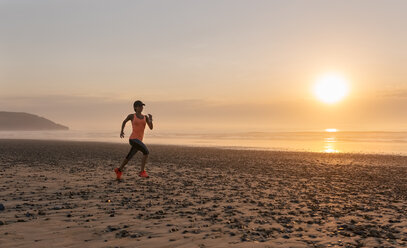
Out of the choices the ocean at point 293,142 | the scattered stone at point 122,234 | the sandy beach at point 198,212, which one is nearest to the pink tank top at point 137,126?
the sandy beach at point 198,212

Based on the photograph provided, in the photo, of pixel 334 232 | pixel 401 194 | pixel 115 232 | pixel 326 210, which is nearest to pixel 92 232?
pixel 115 232

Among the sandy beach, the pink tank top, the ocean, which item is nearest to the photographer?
the sandy beach

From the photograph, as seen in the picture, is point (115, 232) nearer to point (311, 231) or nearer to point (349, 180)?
point (311, 231)

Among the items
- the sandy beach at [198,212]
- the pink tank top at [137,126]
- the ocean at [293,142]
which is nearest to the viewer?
the sandy beach at [198,212]

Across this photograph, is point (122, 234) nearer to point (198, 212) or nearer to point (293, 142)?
point (198, 212)

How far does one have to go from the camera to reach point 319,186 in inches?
533

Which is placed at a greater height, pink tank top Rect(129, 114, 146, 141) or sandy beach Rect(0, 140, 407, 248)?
pink tank top Rect(129, 114, 146, 141)

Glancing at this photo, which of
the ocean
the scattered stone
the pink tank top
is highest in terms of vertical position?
the pink tank top

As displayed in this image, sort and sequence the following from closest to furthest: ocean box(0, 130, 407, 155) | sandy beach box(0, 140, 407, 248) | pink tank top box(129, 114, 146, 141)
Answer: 1. sandy beach box(0, 140, 407, 248)
2. pink tank top box(129, 114, 146, 141)
3. ocean box(0, 130, 407, 155)

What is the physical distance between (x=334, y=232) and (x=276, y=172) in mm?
10848

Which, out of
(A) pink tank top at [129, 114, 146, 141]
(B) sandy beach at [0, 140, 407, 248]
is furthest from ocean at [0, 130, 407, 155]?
(A) pink tank top at [129, 114, 146, 141]

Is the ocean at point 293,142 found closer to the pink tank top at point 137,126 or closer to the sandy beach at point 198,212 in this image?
the sandy beach at point 198,212

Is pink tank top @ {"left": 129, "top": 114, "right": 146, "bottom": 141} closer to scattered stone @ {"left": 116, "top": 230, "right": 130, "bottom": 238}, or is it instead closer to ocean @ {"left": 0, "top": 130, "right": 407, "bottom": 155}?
scattered stone @ {"left": 116, "top": 230, "right": 130, "bottom": 238}

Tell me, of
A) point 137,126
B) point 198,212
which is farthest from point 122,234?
point 137,126
